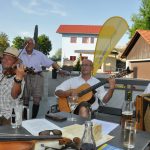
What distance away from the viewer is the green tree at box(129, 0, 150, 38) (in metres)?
27.3

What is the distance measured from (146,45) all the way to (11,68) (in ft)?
77.9

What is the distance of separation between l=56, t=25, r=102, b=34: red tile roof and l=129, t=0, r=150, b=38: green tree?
26684mm

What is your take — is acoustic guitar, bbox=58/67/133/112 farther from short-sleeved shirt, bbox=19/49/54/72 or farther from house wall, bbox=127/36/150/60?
house wall, bbox=127/36/150/60

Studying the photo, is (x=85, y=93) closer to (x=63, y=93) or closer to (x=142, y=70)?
(x=63, y=93)

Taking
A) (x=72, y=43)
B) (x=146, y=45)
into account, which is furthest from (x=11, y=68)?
(x=72, y=43)

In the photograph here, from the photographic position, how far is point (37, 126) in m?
2.23

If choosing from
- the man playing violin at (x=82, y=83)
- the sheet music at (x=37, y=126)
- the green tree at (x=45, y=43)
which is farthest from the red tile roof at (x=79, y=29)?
the sheet music at (x=37, y=126)

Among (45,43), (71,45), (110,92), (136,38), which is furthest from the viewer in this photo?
(71,45)

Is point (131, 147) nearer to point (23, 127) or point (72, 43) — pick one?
point (23, 127)

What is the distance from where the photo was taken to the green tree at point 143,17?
27281 mm

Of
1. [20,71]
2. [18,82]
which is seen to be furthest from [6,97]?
[20,71]

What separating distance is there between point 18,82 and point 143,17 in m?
26.6

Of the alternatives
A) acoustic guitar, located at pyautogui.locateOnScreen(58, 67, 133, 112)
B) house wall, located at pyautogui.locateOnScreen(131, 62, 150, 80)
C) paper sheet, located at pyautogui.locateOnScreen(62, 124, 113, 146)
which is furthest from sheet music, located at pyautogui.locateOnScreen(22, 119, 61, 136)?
house wall, located at pyautogui.locateOnScreen(131, 62, 150, 80)

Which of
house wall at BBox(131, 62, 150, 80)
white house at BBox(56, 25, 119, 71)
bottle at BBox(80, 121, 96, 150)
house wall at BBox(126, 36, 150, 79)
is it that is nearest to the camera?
bottle at BBox(80, 121, 96, 150)
